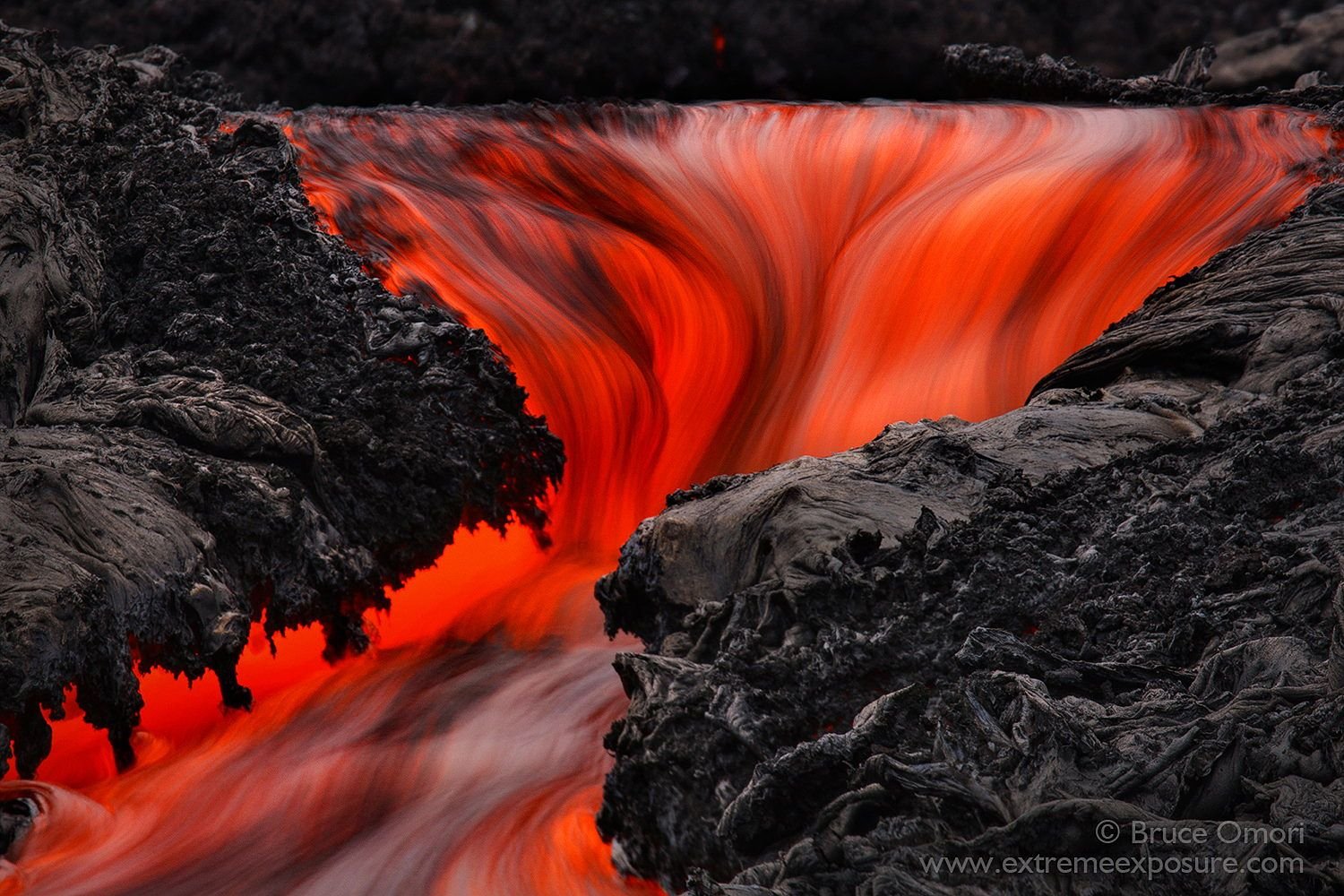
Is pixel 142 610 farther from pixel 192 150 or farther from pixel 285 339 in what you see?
pixel 192 150

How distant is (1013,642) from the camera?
88.4 inches

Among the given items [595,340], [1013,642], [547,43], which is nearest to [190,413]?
[595,340]

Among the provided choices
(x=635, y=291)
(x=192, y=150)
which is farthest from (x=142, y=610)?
(x=635, y=291)

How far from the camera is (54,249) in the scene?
394 cm

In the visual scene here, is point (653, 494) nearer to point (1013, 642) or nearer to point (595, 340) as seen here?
point (595, 340)

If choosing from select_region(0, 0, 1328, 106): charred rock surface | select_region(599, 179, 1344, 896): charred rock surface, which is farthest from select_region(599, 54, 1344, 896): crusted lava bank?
select_region(0, 0, 1328, 106): charred rock surface

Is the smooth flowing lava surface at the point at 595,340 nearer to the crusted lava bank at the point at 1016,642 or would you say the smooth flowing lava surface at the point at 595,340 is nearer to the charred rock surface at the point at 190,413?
the charred rock surface at the point at 190,413

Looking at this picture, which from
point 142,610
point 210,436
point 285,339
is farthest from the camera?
point 285,339

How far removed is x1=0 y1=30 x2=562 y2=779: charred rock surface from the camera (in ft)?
9.59

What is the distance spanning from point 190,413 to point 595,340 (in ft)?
4.97

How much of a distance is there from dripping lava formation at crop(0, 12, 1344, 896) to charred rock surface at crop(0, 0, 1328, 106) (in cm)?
164

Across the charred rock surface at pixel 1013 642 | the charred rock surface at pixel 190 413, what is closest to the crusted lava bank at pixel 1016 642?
the charred rock surface at pixel 1013 642

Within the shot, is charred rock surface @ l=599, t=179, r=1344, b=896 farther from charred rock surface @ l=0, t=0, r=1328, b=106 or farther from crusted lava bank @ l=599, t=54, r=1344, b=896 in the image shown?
charred rock surface @ l=0, t=0, r=1328, b=106

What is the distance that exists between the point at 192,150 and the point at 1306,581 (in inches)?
146
